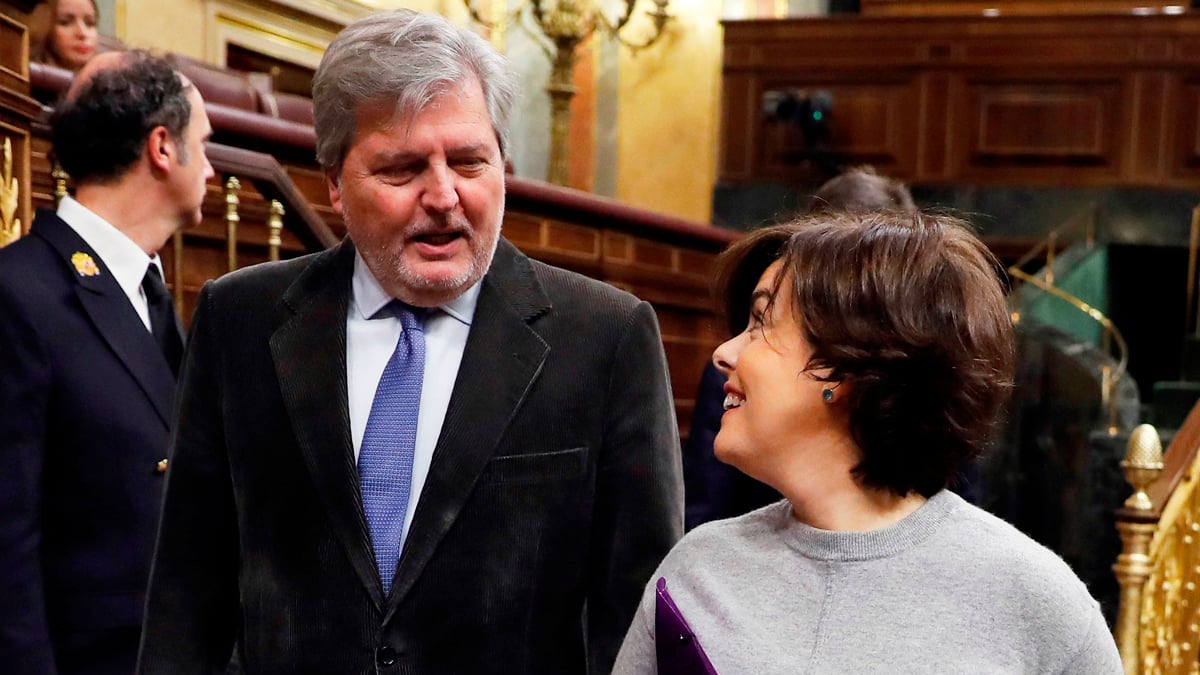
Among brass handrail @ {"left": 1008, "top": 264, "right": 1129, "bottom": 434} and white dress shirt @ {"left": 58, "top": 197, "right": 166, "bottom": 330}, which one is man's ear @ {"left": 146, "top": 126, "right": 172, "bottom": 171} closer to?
white dress shirt @ {"left": 58, "top": 197, "right": 166, "bottom": 330}

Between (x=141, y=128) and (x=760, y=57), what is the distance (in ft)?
24.8

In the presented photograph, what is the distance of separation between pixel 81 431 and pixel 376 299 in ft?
2.34

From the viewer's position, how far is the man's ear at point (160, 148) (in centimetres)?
252

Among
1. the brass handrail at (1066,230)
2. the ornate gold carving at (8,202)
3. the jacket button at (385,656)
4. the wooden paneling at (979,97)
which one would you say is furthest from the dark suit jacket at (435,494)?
the wooden paneling at (979,97)

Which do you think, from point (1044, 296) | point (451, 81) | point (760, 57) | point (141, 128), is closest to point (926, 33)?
point (760, 57)

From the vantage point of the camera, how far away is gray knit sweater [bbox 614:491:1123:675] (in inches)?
52.0

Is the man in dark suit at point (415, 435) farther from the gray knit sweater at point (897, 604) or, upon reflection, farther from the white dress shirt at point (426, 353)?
the gray knit sweater at point (897, 604)

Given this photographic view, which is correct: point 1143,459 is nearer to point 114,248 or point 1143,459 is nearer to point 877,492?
point 877,492

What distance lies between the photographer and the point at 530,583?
63.6 inches

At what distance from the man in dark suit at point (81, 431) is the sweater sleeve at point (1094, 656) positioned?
4.63 feet

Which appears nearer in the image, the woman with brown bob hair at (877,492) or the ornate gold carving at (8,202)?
the woman with brown bob hair at (877,492)

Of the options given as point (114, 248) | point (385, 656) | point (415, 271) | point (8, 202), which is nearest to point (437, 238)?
point (415, 271)

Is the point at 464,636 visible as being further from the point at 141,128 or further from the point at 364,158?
the point at 141,128

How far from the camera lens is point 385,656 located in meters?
1.57
